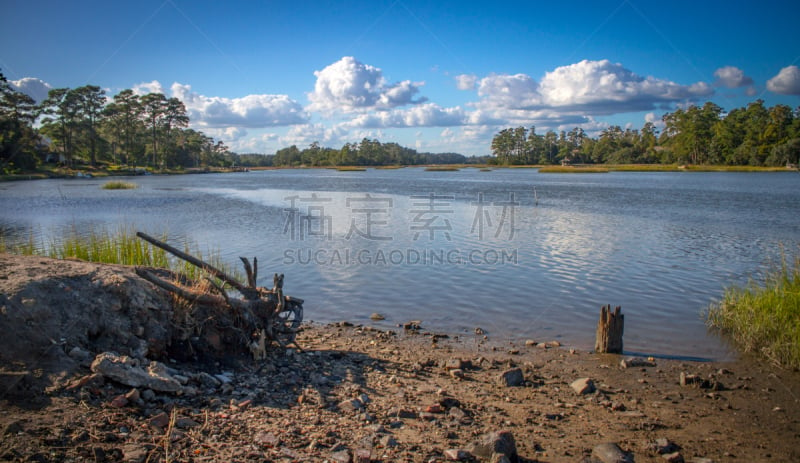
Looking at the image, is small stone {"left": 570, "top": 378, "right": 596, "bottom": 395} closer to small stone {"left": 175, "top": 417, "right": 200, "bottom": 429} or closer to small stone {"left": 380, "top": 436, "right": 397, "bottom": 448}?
small stone {"left": 380, "top": 436, "right": 397, "bottom": 448}

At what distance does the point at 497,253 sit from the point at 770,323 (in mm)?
9141

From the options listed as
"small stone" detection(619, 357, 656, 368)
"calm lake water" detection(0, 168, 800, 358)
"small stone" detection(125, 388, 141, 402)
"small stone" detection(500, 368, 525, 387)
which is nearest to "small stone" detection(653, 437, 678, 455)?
"small stone" detection(500, 368, 525, 387)

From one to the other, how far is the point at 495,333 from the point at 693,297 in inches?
217

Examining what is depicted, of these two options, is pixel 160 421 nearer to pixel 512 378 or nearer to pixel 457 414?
pixel 457 414

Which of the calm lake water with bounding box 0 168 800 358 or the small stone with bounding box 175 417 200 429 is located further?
the calm lake water with bounding box 0 168 800 358

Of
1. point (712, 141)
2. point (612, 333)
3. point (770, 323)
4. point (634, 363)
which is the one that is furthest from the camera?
point (712, 141)

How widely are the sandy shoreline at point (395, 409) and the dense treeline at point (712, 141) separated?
110143 mm

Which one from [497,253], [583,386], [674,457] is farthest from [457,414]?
[497,253]

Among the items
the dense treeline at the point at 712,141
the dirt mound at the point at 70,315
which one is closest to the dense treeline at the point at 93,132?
the dirt mound at the point at 70,315

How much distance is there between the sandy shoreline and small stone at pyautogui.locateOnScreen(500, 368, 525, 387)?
2 centimetres

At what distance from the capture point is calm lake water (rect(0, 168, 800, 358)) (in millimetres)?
10133

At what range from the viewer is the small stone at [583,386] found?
6.40 m

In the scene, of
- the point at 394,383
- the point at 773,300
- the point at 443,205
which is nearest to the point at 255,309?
the point at 394,383

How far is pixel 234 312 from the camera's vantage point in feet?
22.1
